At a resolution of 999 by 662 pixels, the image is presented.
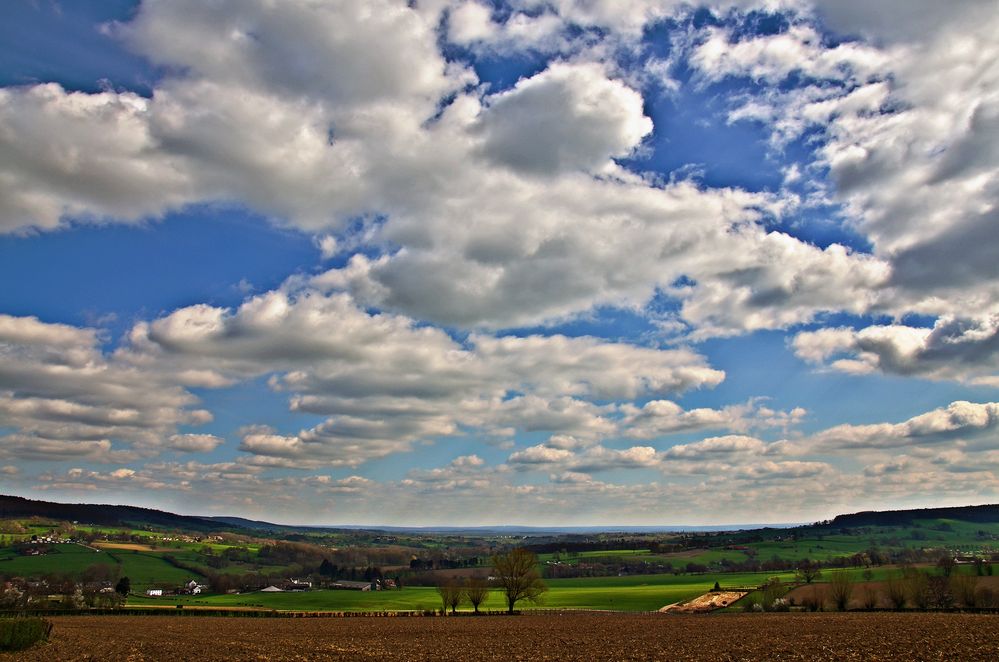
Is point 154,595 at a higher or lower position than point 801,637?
lower

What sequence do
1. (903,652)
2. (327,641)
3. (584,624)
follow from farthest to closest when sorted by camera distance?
(584,624) → (327,641) → (903,652)

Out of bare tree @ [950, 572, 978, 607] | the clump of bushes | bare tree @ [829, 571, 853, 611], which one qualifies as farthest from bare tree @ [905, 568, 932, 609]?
the clump of bushes

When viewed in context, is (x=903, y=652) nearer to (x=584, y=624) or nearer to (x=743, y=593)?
(x=584, y=624)

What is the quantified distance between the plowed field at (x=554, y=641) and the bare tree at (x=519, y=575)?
57.8 ft

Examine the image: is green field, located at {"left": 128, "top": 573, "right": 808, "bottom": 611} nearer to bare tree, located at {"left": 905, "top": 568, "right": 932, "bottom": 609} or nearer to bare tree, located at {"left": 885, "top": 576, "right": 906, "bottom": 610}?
bare tree, located at {"left": 885, "top": 576, "right": 906, "bottom": 610}

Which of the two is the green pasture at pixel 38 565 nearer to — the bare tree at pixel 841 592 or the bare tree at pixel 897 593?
the bare tree at pixel 841 592

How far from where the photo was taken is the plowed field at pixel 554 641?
4359 centimetres

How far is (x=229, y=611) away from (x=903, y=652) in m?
95.5

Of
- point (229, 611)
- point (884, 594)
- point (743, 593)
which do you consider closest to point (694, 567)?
point (743, 593)

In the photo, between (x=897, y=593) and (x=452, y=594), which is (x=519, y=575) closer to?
(x=452, y=594)

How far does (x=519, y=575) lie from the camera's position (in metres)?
94.6

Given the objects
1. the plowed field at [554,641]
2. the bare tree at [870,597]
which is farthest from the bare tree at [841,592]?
the plowed field at [554,641]

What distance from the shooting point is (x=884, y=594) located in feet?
320

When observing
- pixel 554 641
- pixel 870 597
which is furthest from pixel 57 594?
pixel 870 597
